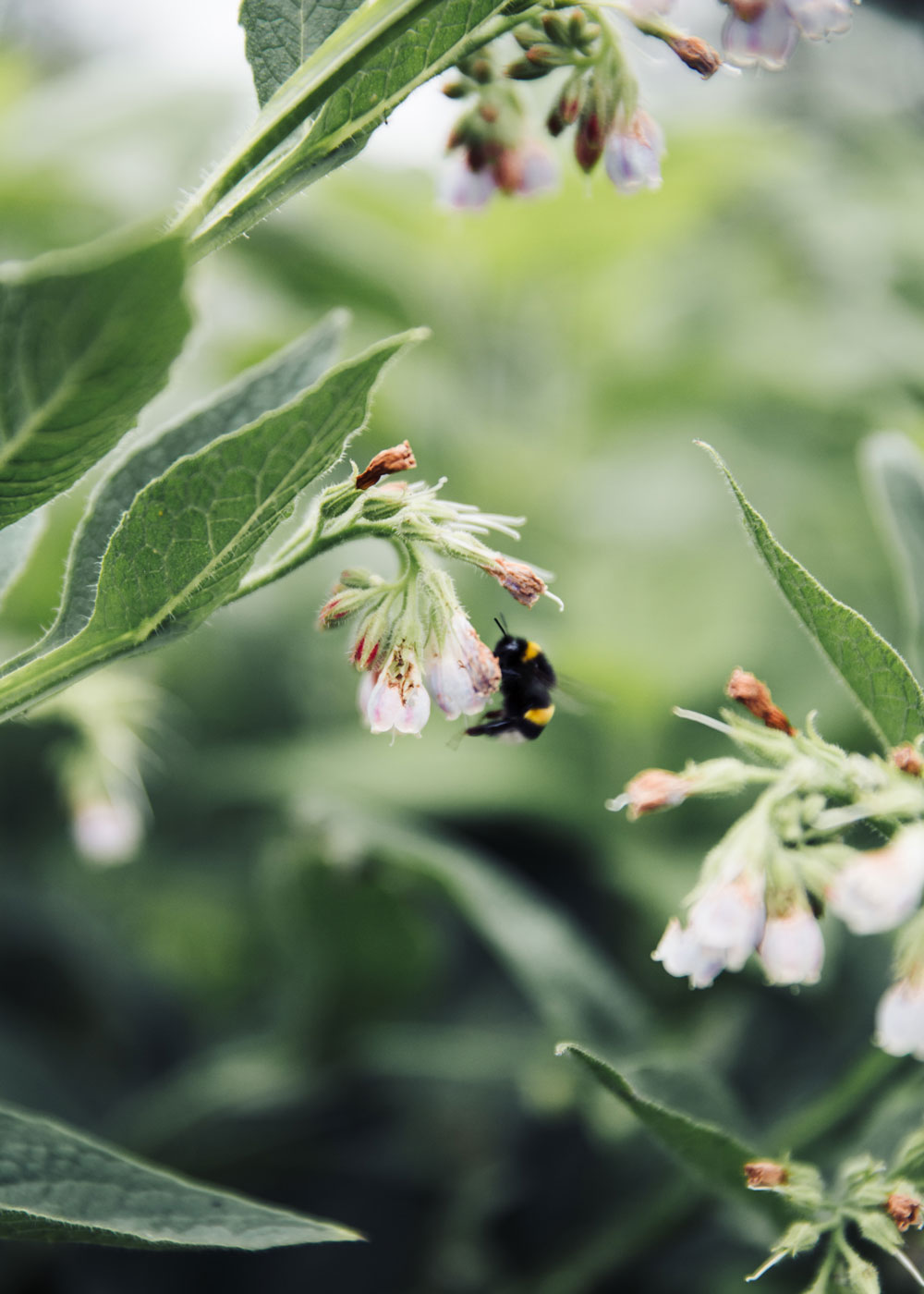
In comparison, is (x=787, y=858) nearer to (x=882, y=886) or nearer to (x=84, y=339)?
(x=882, y=886)

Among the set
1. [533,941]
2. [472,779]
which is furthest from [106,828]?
[533,941]

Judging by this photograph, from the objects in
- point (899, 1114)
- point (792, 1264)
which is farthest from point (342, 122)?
point (792, 1264)

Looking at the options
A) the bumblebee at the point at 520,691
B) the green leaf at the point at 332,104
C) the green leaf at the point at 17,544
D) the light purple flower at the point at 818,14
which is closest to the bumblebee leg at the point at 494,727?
the bumblebee at the point at 520,691

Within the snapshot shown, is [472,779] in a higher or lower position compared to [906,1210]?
lower

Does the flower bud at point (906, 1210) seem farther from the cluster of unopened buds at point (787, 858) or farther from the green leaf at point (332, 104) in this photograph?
the green leaf at point (332, 104)

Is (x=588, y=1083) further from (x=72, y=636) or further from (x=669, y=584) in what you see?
(x=669, y=584)
